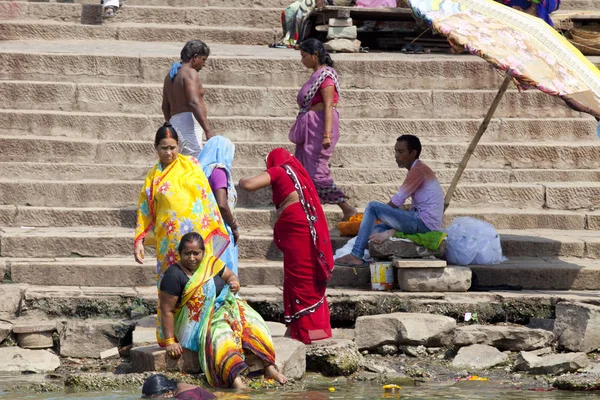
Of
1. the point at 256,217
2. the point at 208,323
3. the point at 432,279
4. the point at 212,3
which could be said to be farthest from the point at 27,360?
the point at 212,3

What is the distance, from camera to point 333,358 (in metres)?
7.06

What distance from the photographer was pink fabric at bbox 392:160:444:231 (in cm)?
838

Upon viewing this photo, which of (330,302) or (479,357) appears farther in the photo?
(330,302)

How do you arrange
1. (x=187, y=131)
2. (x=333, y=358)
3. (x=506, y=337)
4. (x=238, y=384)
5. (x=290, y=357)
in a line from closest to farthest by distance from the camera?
1. (x=238, y=384)
2. (x=290, y=357)
3. (x=333, y=358)
4. (x=506, y=337)
5. (x=187, y=131)

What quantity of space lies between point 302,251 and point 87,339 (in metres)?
1.64

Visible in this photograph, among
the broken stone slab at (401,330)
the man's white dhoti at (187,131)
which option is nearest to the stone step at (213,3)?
the man's white dhoti at (187,131)

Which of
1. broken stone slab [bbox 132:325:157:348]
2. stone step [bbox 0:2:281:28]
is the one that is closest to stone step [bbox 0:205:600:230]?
broken stone slab [bbox 132:325:157:348]

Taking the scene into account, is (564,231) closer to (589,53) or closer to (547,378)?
(547,378)

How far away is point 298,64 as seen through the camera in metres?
11.4

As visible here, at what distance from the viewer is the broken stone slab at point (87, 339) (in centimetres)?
766

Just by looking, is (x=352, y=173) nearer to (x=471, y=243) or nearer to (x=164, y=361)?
(x=471, y=243)

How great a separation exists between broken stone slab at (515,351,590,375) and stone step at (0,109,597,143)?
3.85 meters

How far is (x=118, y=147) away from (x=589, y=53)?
559cm

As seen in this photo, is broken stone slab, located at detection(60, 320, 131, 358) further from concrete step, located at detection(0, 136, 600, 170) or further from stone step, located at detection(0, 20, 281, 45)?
stone step, located at detection(0, 20, 281, 45)
